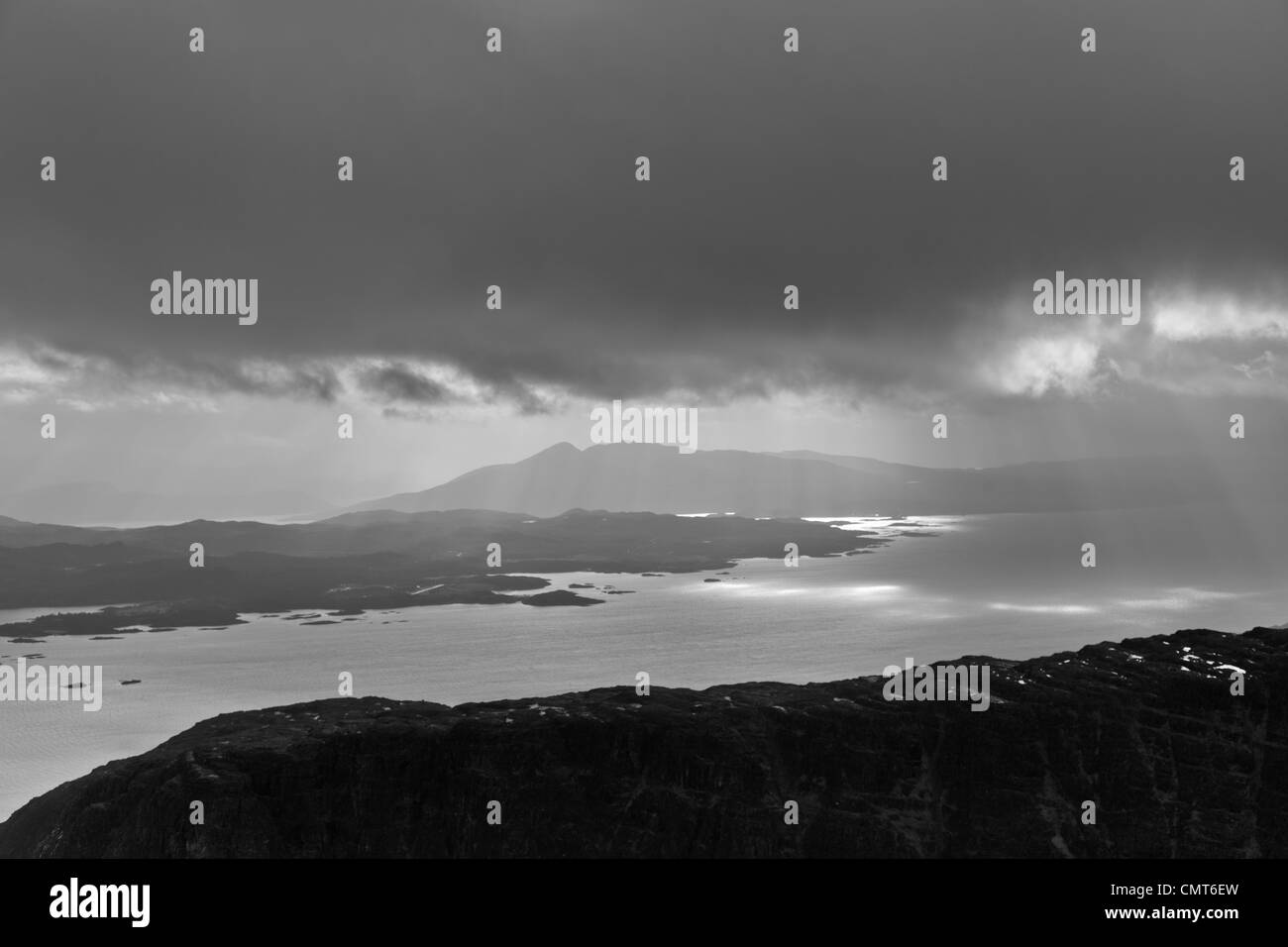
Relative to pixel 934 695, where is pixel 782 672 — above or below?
below

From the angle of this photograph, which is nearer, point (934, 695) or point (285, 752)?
point (285, 752)

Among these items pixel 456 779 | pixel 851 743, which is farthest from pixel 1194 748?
pixel 456 779

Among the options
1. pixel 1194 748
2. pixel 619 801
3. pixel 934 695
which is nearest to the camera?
pixel 619 801

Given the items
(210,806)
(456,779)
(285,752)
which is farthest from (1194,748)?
(210,806)
